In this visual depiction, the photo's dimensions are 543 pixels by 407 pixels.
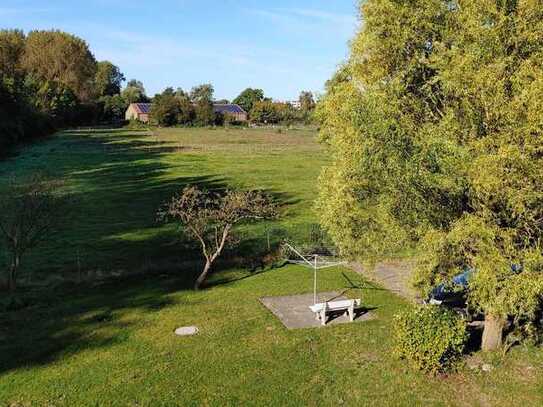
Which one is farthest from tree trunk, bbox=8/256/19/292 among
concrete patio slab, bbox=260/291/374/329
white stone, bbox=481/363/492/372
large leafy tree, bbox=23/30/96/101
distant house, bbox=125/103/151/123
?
distant house, bbox=125/103/151/123

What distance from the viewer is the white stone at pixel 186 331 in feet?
57.7

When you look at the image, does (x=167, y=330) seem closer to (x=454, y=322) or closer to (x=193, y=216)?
(x=193, y=216)

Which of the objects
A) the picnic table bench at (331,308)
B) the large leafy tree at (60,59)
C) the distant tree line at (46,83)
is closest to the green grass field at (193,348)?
the picnic table bench at (331,308)

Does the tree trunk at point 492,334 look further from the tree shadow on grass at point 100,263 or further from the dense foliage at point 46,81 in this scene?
the dense foliage at point 46,81

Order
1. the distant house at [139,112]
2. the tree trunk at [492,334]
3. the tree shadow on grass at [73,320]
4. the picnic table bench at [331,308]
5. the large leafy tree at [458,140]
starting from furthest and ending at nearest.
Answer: the distant house at [139,112] < the picnic table bench at [331,308] < the tree shadow on grass at [73,320] < the tree trunk at [492,334] < the large leafy tree at [458,140]

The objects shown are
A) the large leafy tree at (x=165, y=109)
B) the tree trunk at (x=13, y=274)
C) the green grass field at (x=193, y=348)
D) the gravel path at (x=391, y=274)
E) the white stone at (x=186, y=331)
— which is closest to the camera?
the green grass field at (x=193, y=348)

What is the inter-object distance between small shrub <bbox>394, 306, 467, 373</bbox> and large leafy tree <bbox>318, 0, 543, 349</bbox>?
0.94 m

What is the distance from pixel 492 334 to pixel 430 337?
2864 mm

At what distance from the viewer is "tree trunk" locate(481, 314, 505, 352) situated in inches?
629

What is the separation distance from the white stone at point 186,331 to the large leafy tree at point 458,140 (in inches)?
269

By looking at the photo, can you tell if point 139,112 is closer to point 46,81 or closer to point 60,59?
point 60,59

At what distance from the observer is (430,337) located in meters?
14.6

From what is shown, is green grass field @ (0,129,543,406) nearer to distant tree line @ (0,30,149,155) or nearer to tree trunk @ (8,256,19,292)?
tree trunk @ (8,256,19,292)

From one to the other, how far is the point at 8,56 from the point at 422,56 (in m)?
134
